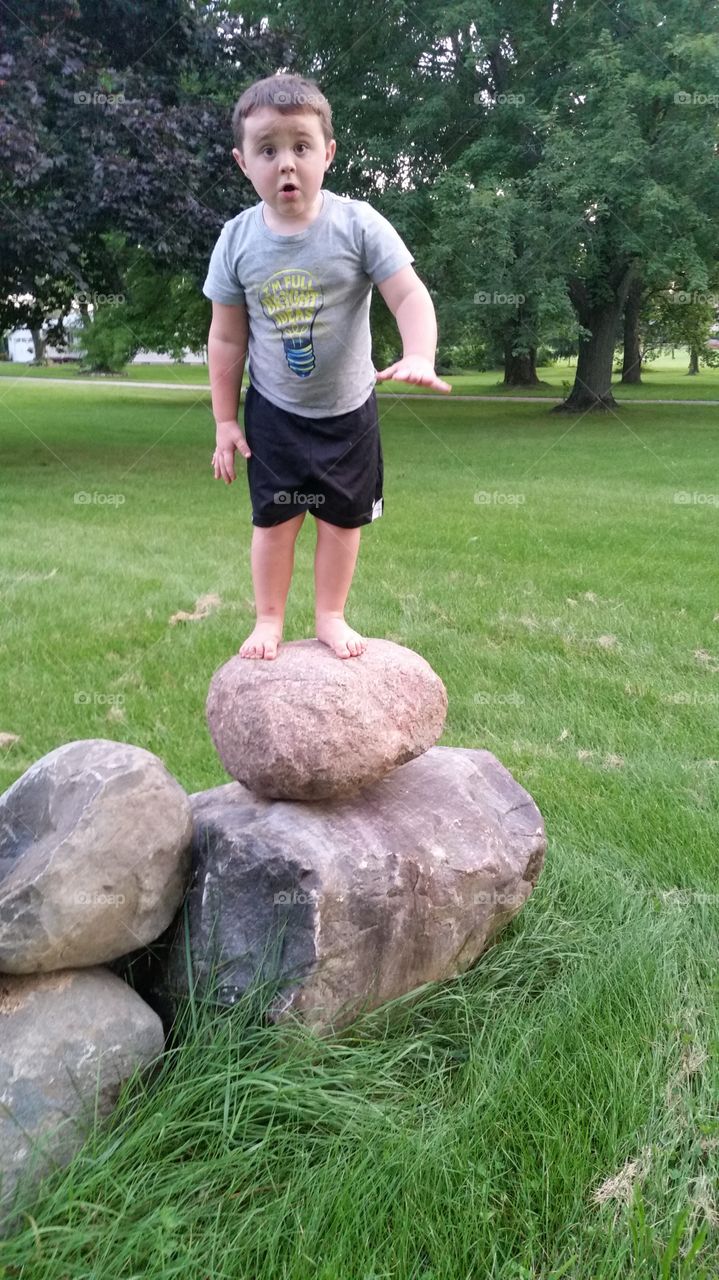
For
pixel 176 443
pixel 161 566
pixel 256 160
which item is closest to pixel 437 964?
pixel 256 160

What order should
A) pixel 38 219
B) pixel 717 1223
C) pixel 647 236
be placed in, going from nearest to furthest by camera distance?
1. pixel 717 1223
2. pixel 38 219
3. pixel 647 236

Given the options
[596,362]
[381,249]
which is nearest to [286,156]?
[381,249]

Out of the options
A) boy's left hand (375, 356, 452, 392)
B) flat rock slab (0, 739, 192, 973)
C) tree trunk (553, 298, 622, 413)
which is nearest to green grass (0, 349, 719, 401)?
tree trunk (553, 298, 622, 413)

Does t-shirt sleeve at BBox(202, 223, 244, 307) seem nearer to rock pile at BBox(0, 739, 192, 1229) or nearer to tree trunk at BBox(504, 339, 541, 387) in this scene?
rock pile at BBox(0, 739, 192, 1229)

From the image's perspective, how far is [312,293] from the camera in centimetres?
279

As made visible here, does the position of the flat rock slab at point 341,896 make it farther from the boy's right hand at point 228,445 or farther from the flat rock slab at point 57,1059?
the boy's right hand at point 228,445

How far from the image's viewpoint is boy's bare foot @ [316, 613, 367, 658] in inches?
122

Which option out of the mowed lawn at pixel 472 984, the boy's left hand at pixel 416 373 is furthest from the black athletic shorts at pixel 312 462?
the mowed lawn at pixel 472 984

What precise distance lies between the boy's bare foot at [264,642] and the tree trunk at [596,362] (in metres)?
17.5

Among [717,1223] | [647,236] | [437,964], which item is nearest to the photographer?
[717,1223]

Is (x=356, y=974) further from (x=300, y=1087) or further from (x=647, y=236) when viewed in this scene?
(x=647, y=236)

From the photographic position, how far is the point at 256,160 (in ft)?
8.84

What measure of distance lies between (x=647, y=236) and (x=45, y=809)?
15723mm

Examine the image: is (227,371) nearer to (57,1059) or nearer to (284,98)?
(284,98)
